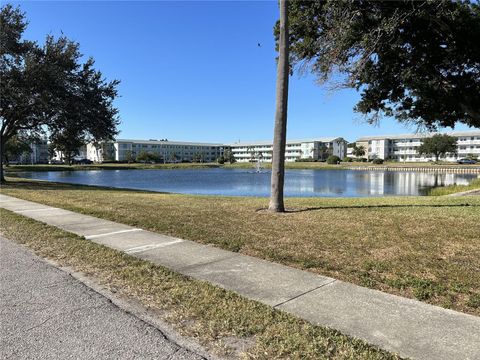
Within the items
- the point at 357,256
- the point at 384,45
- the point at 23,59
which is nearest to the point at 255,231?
the point at 357,256

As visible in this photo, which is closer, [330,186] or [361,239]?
[361,239]

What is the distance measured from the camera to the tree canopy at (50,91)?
2269 cm

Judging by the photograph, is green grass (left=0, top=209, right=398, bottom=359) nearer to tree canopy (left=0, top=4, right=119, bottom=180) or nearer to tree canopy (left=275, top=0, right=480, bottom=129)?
tree canopy (left=275, top=0, right=480, bottom=129)

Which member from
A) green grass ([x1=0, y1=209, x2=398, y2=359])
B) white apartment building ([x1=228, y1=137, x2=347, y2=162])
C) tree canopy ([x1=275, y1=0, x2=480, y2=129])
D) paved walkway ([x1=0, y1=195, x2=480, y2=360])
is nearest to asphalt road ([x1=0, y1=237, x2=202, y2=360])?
green grass ([x1=0, y1=209, x2=398, y2=359])

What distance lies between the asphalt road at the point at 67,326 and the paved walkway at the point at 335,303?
4.33ft

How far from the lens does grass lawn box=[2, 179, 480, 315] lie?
486 cm

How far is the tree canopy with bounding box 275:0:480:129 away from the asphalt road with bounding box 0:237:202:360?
9.60 meters

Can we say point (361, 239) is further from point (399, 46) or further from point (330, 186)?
point (330, 186)

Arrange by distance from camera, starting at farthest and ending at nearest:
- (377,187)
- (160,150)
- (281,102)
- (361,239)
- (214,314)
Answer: (160,150) → (377,187) → (281,102) → (361,239) → (214,314)

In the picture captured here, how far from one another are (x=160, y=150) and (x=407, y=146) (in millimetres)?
103475

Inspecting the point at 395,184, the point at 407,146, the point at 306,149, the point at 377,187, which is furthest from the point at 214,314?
the point at 306,149

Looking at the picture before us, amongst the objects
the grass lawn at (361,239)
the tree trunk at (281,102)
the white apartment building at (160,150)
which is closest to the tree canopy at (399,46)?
the tree trunk at (281,102)

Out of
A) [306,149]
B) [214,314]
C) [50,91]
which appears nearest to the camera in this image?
[214,314]

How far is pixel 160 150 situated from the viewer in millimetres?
173250
